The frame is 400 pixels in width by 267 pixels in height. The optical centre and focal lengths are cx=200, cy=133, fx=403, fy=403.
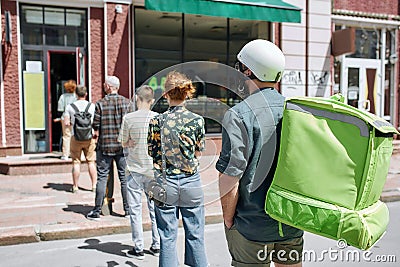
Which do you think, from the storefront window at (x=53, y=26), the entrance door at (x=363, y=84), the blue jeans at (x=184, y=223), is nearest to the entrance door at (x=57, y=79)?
the storefront window at (x=53, y=26)

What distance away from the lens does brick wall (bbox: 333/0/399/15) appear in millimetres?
12490

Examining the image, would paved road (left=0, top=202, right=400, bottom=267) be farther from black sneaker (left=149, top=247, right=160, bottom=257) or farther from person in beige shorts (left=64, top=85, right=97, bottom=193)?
person in beige shorts (left=64, top=85, right=97, bottom=193)

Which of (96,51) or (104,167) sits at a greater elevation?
(96,51)

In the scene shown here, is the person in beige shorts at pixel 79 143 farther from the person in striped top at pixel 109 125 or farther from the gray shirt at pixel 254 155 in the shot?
the gray shirt at pixel 254 155

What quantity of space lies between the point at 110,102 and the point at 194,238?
237 cm

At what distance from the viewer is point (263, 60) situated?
2.28 m

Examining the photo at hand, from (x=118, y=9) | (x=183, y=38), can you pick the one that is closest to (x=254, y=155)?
(x=118, y=9)

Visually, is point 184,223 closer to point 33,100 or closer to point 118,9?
point 33,100

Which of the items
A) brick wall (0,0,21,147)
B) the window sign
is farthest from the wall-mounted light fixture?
brick wall (0,0,21,147)

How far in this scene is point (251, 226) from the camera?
2385mm

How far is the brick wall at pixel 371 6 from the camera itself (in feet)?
41.0

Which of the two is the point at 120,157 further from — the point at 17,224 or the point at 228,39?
the point at 228,39

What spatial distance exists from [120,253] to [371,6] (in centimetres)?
1178

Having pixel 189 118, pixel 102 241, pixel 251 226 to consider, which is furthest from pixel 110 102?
pixel 251 226
